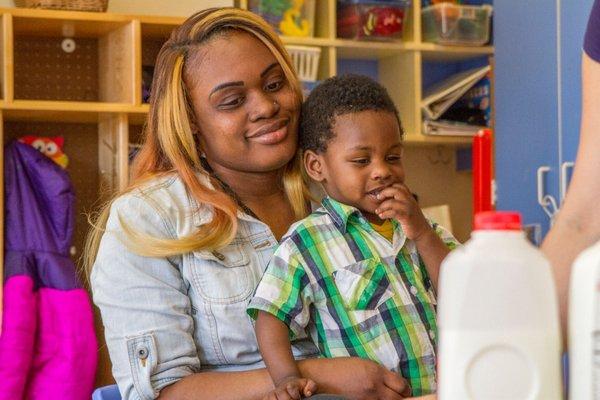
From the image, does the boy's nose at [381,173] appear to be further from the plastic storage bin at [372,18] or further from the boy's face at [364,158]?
the plastic storage bin at [372,18]

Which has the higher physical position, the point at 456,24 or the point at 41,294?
the point at 456,24

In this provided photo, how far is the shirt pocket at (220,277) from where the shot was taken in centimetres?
156

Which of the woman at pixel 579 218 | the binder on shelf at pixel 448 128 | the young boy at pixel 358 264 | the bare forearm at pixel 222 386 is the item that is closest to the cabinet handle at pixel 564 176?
the binder on shelf at pixel 448 128

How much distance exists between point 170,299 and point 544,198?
1.89 metres

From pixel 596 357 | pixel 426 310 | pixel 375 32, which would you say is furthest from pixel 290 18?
pixel 596 357

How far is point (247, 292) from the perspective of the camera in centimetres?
158

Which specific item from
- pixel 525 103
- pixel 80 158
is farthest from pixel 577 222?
pixel 80 158

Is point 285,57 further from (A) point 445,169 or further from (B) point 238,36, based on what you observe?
(A) point 445,169

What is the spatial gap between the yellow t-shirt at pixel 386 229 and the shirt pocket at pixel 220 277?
0.22 metres

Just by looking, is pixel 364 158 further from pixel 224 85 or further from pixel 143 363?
pixel 143 363

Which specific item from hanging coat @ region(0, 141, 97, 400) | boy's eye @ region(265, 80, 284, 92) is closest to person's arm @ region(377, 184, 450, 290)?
boy's eye @ region(265, 80, 284, 92)

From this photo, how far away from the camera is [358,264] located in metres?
1.54

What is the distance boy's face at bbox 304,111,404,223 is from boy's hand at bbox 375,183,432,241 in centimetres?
3

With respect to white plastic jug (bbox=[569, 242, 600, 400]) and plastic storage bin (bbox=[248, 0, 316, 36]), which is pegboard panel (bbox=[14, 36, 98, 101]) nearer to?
plastic storage bin (bbox=[248, 0, 316, 36])
